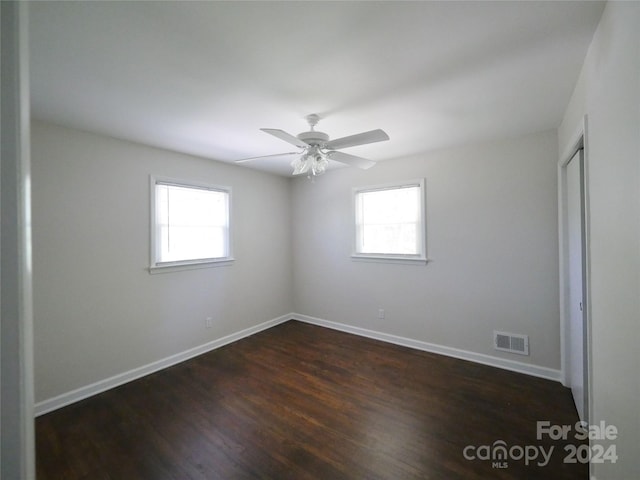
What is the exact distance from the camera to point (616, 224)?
46.6 inches

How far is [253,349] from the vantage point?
3.52 meters

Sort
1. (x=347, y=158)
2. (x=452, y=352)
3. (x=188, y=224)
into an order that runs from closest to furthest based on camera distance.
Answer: (x=347, y=158), (x=452, y=352), (x=188, y=224)

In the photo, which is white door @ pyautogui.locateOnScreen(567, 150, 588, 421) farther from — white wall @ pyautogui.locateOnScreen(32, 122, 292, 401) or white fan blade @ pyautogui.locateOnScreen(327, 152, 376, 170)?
white wall @ pyautogui.locateOnScreen(32, 122, 292, 401)

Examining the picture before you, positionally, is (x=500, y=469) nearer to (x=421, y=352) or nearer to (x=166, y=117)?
(x=421, y=352)

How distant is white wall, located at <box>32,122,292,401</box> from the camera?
2.35 m

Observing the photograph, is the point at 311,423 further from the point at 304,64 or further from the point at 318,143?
the point at 304,64

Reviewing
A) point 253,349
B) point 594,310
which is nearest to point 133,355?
point 253,349

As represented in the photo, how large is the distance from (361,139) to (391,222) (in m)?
1.95

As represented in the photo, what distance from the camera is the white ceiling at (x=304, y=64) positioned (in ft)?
4.23

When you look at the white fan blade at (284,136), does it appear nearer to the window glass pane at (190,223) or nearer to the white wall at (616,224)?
the white wall at (616,224)

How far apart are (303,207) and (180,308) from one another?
7.71ft

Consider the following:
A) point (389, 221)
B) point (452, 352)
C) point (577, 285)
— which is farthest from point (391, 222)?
point (577, 285)

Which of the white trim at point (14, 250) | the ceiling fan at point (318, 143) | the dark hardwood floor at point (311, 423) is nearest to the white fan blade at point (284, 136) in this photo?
the ceiling fan at point (318, 143)

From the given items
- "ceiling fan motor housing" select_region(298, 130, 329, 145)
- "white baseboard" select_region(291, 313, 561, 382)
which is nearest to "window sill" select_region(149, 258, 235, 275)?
"white baseboard" select_region(291, 313, 561, 382)
